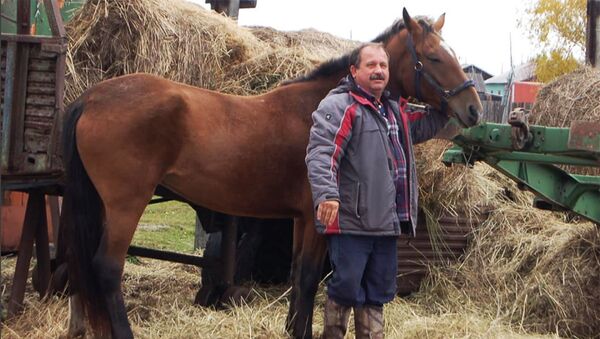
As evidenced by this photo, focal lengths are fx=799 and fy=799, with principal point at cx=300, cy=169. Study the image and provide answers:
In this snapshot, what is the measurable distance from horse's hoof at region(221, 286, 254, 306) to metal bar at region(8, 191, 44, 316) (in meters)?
1.40

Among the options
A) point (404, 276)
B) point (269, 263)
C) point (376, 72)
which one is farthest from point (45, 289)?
point (376, 72)

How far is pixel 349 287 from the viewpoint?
3812 millimetres

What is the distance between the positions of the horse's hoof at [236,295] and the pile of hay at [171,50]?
1.46m

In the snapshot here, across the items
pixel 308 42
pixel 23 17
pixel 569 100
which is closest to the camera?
pixel 23 17

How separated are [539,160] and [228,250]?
246 cm

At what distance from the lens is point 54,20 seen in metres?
5.00

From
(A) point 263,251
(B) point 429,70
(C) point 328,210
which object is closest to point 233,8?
(A) point 263,251

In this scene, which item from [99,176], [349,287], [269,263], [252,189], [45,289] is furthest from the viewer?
[269,263]

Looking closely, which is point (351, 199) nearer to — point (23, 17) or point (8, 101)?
point (8, 101)

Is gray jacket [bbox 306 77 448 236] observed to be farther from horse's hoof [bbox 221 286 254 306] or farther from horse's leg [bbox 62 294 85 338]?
horse's hoof [bbox 221 286 254 306]

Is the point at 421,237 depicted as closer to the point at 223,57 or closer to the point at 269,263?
the point at 269,263

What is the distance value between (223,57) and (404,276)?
2.20 m

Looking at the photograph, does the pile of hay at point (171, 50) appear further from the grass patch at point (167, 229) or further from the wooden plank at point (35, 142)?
the grass patch at point (167, 229)

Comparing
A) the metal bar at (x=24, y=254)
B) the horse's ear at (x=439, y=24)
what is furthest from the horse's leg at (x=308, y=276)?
the metal bar at (x=24, y=254)
